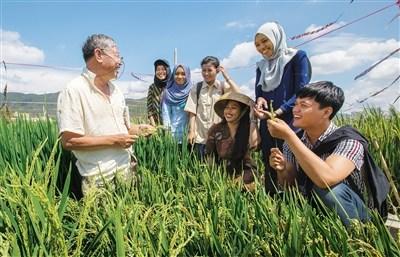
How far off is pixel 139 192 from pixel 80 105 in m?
0.54

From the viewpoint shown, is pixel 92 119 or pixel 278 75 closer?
pixel 92 119


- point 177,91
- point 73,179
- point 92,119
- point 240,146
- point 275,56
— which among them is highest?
point 275,56

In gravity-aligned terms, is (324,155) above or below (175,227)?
above

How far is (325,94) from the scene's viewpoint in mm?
1974

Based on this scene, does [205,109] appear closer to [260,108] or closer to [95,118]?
[260,108]

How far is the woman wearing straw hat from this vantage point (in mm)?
2939

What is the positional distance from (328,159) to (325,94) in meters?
0.32

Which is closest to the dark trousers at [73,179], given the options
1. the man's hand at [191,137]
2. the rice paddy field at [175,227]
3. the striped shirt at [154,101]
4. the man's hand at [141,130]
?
the man's hand at [141,130]

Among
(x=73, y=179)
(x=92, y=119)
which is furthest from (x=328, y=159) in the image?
(x=73, y=179)

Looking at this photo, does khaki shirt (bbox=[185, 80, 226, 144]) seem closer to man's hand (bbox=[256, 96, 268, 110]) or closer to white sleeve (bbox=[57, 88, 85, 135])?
man's hand (bbox=[256, 96, 268, 110])

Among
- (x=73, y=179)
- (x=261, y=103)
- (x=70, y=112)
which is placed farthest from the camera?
(x=261, y=103)

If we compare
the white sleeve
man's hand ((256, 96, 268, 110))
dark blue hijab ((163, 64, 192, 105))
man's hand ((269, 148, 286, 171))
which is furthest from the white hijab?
the white sleeve

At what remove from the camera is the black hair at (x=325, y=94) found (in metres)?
1.97

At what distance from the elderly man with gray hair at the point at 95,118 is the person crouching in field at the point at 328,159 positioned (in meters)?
0.83
